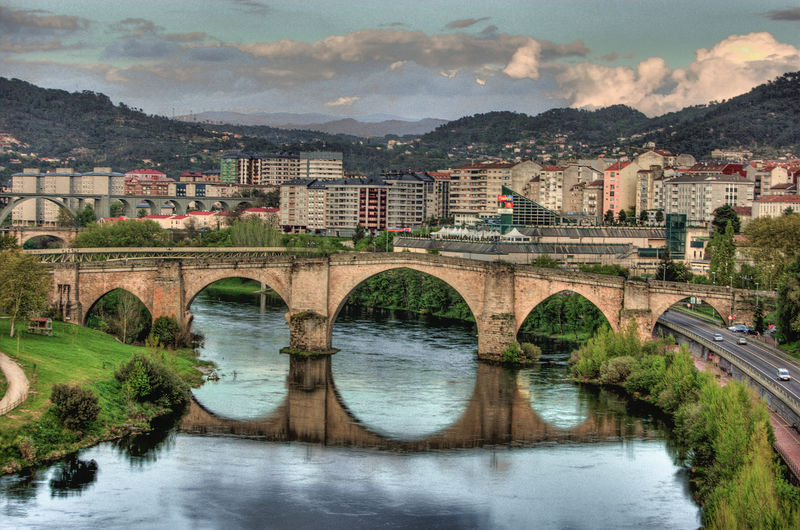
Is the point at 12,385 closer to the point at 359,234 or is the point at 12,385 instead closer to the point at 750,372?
the point at 750,372

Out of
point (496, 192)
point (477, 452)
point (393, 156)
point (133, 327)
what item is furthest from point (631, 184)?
point (393, 156)

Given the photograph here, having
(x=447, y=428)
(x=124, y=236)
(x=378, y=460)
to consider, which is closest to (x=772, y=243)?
(x=447, y=428)

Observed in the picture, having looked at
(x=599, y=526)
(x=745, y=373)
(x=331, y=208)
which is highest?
(x=331, y=208)

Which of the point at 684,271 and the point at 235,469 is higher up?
the point at 684,271

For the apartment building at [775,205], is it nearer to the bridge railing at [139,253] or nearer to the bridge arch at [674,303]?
the bridge arch at [674,303]

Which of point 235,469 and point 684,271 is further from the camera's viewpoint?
point 684,271

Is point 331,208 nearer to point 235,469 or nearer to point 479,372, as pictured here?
point 479,372
